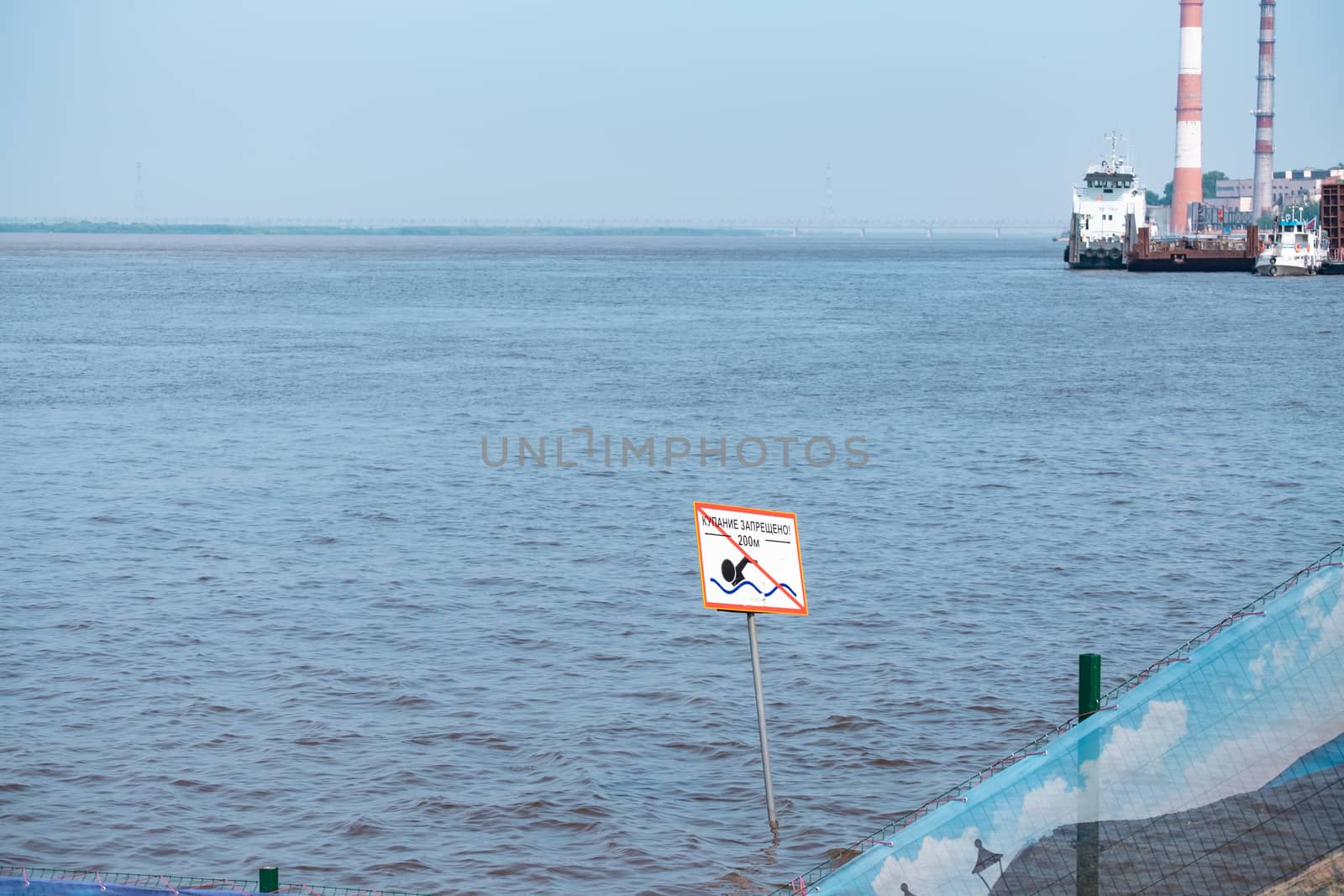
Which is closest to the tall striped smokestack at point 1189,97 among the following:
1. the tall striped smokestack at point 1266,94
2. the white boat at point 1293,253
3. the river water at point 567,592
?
the tall striped smokestack at point 1266,94

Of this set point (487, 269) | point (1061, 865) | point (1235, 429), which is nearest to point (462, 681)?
point (1061, 865)

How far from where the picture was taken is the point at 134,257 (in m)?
190

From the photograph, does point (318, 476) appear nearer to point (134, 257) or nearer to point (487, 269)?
point (487, 269)

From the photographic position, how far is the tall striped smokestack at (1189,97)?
148 metres

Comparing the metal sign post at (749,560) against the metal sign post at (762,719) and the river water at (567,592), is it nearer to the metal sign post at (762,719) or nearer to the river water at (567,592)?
the metal sign post at (762,719)

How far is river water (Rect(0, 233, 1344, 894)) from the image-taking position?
11039 millimetres

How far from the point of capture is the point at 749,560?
8.72 meters

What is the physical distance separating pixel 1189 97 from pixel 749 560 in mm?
152202

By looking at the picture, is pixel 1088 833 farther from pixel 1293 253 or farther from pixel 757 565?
pixel 1293 253

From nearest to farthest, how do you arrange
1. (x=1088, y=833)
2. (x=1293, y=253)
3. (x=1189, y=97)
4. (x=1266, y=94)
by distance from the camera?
(x=1088, y=833) → (x=1293, y=253) → (x=1189, y=97) → (x=1266, y=94)

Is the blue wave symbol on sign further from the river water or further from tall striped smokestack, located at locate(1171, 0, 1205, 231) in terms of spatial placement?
tall striped smokestack, located at locate(1171, 0, 1205, 231)

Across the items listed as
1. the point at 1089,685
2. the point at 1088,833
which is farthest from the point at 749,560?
the point at 1088,833

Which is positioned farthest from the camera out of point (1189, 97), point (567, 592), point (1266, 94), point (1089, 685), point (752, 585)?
point (1266, 94)

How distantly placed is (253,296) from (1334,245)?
249ft
